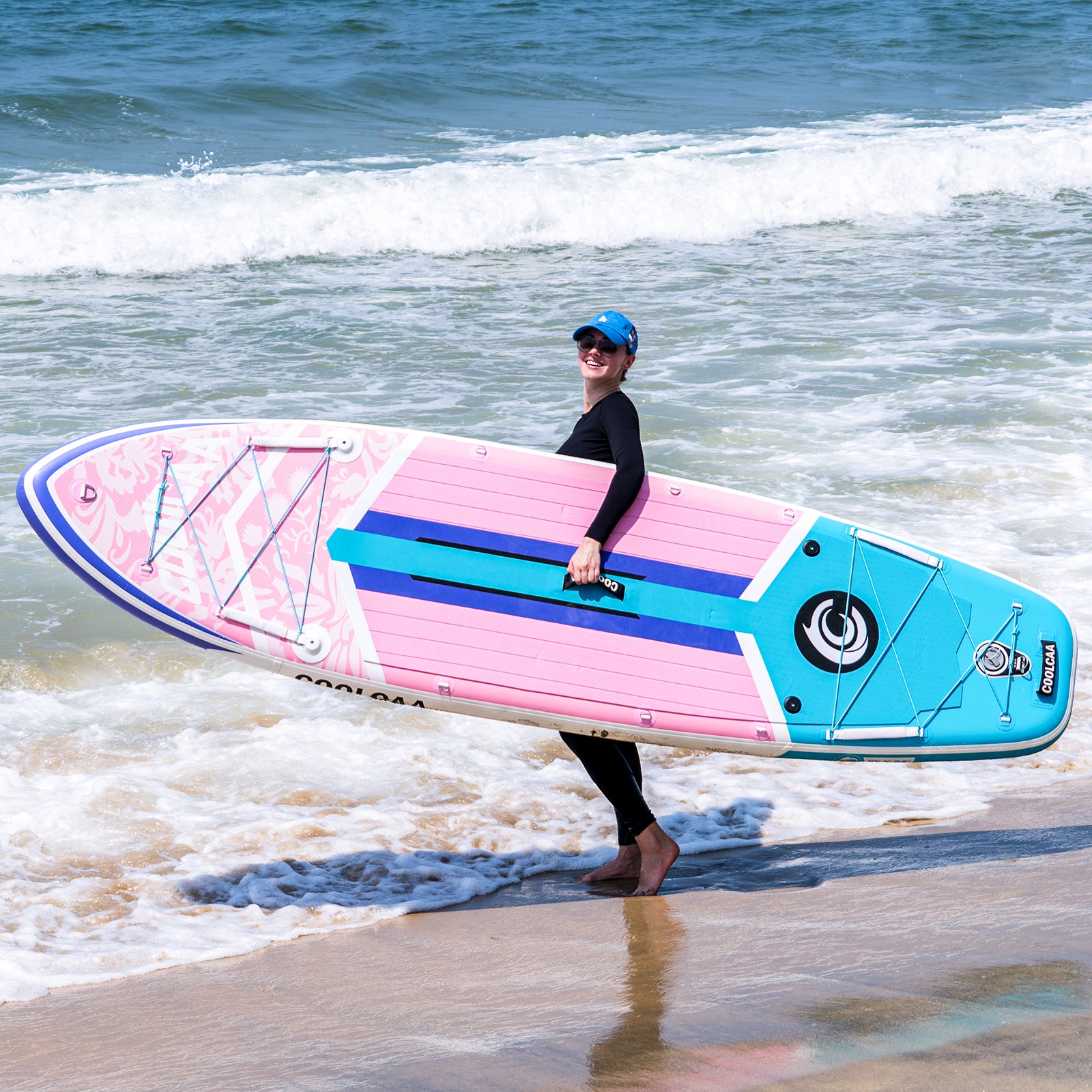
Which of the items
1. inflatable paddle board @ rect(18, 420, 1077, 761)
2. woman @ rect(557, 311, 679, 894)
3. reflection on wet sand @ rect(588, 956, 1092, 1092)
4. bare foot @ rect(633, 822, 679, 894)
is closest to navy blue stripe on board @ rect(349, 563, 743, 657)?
inflatable paddle board @ rect(18, 420, 1077, 761)

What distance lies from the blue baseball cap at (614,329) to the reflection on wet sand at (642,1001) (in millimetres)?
1585

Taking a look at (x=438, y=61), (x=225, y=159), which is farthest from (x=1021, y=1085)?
(x=438, y=61)

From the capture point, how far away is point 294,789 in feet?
14.2

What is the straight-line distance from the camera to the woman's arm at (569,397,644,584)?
3498 millimetres

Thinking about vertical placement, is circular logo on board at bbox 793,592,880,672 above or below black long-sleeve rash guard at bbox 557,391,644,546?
below

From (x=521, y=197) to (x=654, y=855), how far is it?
1210cm

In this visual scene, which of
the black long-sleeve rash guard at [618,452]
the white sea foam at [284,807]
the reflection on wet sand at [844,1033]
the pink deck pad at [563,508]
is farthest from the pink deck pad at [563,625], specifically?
the reflection on wet sand at [844,1033]

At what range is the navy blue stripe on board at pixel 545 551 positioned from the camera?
154 inches

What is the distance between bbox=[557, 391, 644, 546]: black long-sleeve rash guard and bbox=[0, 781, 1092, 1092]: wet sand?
3.64ft

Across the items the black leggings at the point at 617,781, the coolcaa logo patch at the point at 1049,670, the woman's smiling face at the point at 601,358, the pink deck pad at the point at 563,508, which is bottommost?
the black leggings at the point at 617,781

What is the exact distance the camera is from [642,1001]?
109 inches

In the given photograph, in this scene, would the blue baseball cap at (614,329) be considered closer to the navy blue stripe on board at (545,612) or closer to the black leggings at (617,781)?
the navy blue stripe on board at (545,612)

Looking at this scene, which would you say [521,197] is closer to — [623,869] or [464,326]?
[464,326]

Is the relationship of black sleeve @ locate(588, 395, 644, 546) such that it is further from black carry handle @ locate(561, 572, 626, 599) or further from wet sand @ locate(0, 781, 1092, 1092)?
wet sand @ locate(0, 781, 1092, 1092)
